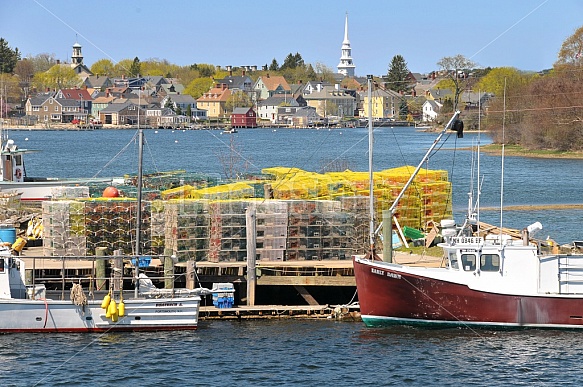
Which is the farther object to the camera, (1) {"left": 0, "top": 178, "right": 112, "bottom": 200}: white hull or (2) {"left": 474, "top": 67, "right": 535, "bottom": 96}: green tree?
(2) {"left": 474, "top": 67, "right": 535, "bottom": 96}: green tree

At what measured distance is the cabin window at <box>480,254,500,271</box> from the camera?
30.5m

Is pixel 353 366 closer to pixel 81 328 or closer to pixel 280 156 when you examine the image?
pixel 81 328

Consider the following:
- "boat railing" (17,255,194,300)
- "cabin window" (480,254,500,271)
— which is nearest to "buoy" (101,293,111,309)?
"boat railing" (17,255,194,300)

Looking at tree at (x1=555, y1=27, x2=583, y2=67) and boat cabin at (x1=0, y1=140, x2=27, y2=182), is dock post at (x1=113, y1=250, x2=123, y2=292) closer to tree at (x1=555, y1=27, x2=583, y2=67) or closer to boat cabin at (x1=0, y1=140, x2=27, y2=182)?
boat cabin at (x1=0, y1=140, x2=27, y2=182)

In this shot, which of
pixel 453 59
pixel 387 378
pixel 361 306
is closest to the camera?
pixel 387 378

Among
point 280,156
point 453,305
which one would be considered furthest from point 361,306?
point 280,156

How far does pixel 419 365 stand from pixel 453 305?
342cm

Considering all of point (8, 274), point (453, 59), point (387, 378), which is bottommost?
point (387, 378)

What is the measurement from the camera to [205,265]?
3294 cm

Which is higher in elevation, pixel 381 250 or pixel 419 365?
pixel 381 250

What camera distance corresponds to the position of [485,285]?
30.4 meters

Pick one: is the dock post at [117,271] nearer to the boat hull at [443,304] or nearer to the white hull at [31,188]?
the boat hull at [443,304]

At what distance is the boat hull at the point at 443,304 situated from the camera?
30.4 m

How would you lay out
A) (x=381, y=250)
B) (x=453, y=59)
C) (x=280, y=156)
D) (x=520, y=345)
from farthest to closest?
(x=453, y=59) < (x=280, y=156) < (x=381, y=250) < (x=520, y=345)
